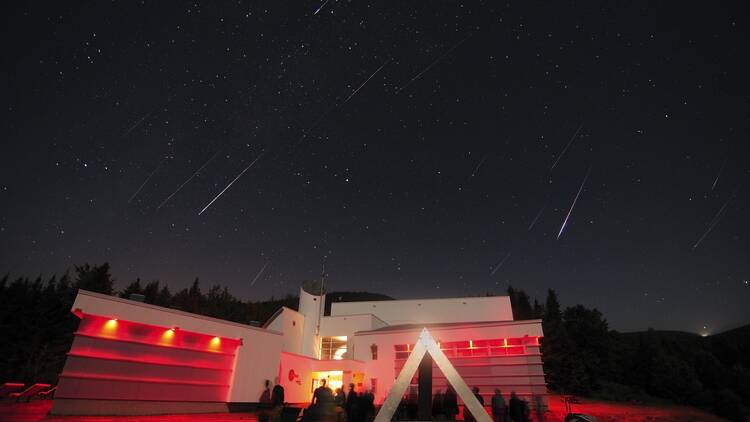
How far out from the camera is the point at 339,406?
13859 millimetres

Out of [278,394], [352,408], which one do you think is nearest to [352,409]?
[352,408]

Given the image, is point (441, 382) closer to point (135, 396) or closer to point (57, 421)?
point (135, 396)

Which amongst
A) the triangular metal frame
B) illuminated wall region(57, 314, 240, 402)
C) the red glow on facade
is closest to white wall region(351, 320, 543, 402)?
the red glow on facade

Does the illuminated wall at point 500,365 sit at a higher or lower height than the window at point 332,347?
lower

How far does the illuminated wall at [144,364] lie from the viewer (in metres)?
13.7

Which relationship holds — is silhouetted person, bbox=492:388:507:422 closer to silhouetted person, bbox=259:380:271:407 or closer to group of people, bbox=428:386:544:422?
group of people, bbox=428:386:544:422

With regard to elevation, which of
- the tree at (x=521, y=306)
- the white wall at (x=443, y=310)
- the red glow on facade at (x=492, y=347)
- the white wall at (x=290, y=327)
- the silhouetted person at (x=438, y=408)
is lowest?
the silhouetted person at (x=438, y=408)

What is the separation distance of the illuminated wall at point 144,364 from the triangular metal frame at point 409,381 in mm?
11678

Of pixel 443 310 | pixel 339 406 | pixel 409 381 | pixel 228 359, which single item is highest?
pixel 443 310

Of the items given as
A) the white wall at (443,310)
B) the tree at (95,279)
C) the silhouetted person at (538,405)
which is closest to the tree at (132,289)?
the tree at (95,279)

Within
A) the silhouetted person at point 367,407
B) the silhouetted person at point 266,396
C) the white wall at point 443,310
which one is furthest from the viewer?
the white wall at point 443,310

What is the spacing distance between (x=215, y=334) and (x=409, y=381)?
12254 mm

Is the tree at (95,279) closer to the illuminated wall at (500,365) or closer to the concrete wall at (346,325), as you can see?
the concrete wall at (346,325)

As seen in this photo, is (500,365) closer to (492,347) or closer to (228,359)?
(492,347)
